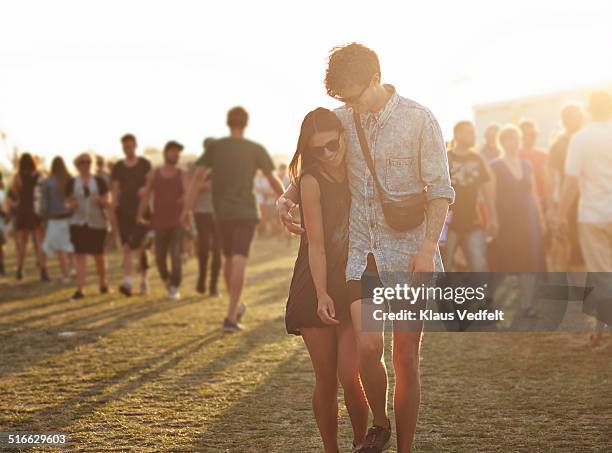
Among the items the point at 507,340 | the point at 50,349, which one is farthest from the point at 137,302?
the point at 507,340

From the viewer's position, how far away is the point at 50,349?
31.7 ft

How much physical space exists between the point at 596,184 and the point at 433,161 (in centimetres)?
428

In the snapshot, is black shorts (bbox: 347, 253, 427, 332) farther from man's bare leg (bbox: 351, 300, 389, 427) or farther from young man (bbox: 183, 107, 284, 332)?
young man (bbox: 183, 107, 284, 332)

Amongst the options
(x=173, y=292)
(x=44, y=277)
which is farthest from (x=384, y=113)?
(x=44, y=277)

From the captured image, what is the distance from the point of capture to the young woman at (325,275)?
4.79 meters

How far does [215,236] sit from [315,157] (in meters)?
9.67

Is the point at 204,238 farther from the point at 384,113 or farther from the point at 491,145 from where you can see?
the point at 384,113

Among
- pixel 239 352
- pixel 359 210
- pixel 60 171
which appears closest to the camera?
pixel 359 210

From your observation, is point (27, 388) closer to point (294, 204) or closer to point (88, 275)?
point (294, 204)

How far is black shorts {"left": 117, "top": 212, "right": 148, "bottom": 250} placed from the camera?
14.8m

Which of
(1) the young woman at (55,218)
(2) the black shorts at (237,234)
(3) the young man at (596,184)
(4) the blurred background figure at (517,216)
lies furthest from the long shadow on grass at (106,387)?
(1) the young woman at (55,218)

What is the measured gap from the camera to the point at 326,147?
477 cm

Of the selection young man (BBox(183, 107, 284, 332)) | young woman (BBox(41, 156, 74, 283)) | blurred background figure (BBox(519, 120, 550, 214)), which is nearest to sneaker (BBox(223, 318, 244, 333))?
young man (BBox(183, 107, 284, 332))

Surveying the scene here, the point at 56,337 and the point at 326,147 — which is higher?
the point at 326,147
